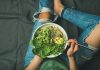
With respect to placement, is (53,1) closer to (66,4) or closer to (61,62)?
(66,4)

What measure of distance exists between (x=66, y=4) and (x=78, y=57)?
36 centimetres

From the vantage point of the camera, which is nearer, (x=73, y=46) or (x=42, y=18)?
(x=73, y=46)

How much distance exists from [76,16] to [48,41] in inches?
10.0

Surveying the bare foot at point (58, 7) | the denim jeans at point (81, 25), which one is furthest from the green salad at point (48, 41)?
the bare foot at point (58, 7)

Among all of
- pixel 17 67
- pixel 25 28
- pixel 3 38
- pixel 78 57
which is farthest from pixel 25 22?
pixel 78 57

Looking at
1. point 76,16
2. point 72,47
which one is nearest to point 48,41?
point 72,47

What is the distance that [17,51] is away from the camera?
1338 millimetres

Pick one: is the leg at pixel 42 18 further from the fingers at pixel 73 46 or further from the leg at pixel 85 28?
the fingers at pixel 73 46

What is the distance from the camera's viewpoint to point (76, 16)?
4.40ft

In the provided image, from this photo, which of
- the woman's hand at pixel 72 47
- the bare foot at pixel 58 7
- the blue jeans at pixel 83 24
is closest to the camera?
the woman's hand at pixel 72 47

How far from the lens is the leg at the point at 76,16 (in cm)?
129

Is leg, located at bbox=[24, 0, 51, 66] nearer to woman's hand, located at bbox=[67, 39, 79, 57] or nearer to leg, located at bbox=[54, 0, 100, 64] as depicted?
leg, located at bbox=[54, 0, 100, 64]

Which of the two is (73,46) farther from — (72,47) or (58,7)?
(58,7)

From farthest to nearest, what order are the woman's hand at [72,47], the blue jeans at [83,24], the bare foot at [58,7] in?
the bare foot at [58,7] < the blue jeans at [83,24] < the woman's hand at [72,47]
